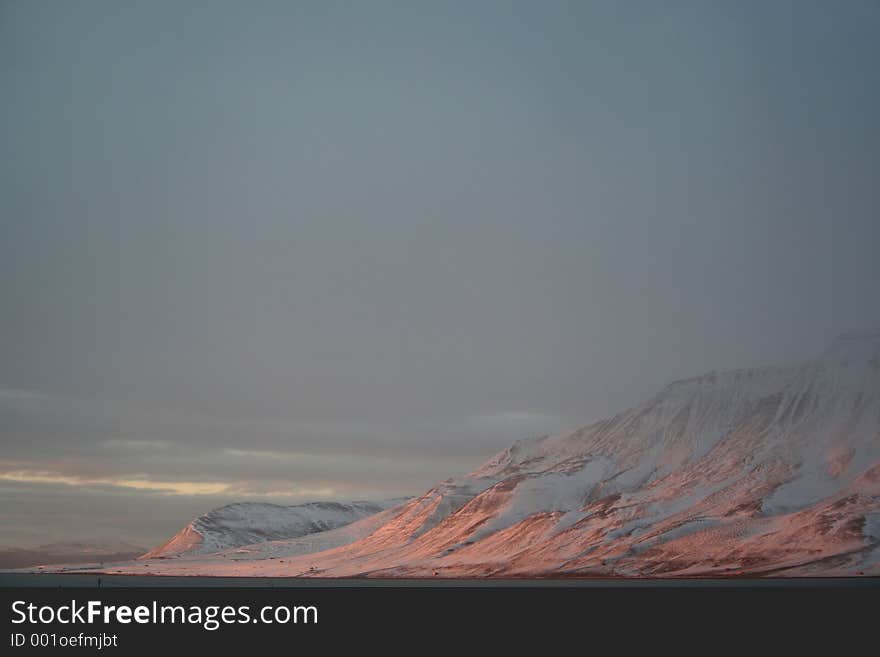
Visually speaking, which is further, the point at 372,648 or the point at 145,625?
the point at 145,625

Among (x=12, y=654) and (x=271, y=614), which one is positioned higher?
(x=271, y=614)

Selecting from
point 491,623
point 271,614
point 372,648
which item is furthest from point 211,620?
point 372,648

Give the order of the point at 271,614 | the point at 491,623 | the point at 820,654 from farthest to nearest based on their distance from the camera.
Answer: the point at 271,614
the point at 491,623
the point at 820,654

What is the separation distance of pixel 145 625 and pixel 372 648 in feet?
120

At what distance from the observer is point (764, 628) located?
388ft

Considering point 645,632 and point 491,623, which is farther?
point 491,623

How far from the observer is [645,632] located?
383ft

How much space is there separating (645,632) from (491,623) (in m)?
24.2

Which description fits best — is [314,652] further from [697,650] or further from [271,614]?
[271,614]

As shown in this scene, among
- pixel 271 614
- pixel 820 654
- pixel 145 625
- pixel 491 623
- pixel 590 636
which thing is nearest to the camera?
pixel 820 654

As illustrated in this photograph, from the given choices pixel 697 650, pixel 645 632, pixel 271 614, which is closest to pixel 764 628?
pixel 645 632

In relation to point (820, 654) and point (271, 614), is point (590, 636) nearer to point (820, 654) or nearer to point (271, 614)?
point (820, 654)

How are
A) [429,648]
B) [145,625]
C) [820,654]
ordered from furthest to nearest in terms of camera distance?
[145,625]
[429,648]
[820,654]

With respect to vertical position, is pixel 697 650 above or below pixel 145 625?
below
